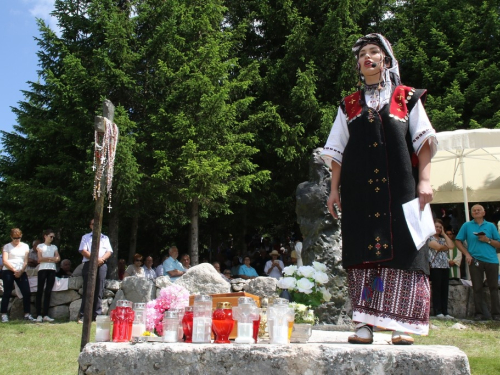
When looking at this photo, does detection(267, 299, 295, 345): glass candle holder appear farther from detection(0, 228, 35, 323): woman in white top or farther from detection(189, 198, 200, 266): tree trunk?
detection(189, 198, 200, 266): tree trunk

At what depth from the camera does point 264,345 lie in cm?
276

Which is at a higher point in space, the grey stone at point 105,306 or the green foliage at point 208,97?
the green foliage at point 208,97

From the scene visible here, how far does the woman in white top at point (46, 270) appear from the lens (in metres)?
9.40

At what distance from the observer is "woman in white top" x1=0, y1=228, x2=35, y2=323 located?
913cm

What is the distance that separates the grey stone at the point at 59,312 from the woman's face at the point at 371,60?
8.25 metres

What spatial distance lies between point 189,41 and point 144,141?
10.3 ft

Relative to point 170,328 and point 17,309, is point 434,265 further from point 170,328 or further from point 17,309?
point 17,309

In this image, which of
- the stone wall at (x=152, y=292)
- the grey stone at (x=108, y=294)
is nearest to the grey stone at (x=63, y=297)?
the stone wall at (x=152, y=292)

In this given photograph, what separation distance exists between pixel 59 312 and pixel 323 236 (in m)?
5.39

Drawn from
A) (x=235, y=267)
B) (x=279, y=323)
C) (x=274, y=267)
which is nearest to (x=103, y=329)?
(x=279, y=323)

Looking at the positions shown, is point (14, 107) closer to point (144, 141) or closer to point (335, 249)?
point (144, 141)

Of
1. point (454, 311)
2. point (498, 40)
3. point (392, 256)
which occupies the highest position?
point (498, 40)

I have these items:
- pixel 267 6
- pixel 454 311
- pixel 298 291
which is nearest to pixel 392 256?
pixel 298 291

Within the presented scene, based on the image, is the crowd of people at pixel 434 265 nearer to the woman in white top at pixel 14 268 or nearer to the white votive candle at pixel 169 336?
the woman in white top at pixel 14 268
